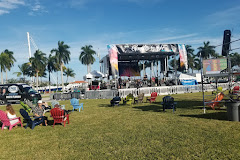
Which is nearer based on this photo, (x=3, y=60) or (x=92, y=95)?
(x=92, y=95)

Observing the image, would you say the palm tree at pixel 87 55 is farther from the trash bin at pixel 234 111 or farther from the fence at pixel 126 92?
the trash bin at pixel 234 111

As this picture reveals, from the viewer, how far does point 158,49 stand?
75.3 ft

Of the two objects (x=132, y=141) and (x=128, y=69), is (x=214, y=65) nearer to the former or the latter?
(x=132, y=141)

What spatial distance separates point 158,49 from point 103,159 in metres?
20.2

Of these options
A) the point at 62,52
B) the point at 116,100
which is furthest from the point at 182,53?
the point at 62,52

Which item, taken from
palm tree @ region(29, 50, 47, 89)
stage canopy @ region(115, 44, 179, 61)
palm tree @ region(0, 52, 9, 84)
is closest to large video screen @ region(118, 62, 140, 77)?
stage canopy @ region(115, 44, 179, 61)

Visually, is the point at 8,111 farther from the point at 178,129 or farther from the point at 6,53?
the point at 6,53

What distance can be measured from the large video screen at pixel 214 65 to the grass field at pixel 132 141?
2265 mm

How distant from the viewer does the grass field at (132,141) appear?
14.7 feet

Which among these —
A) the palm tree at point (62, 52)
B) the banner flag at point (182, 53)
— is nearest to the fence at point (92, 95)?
the banner flag at point (182, 53)

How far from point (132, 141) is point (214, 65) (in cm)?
588

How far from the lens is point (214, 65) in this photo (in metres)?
8.74

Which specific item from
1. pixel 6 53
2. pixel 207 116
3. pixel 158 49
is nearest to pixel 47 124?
pixel 207 116

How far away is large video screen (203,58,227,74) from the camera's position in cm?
866
